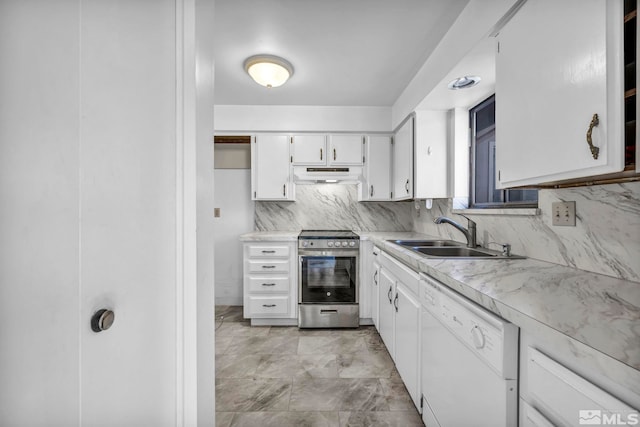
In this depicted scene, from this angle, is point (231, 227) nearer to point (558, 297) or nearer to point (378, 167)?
point (378, 167)

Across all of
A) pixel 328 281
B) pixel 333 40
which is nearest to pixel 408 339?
pixel 328 281

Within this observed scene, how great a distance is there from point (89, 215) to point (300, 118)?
271 cm

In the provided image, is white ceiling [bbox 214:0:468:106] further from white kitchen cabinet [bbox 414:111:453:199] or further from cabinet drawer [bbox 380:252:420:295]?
cabinet drawer [bbox 380:252:420:295]

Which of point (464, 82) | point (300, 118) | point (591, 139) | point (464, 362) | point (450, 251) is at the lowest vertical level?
point (464, 362)

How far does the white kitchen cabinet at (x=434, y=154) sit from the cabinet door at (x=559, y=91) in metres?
1.06

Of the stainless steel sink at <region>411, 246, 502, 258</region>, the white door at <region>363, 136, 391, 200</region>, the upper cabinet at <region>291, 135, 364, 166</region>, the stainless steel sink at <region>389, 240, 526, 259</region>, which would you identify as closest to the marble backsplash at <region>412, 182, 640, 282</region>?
the stainless steel sink at <region>389, 240, 526, 259</region>

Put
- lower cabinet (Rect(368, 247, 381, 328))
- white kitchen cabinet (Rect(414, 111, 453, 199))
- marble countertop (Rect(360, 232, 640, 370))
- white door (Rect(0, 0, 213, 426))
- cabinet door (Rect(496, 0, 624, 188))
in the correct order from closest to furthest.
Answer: white door (Rect(0, 0, 213, 426)), marble countertop (Rect(360, 232, 640, 370)), cabinet door (Rect(496, 0, 624, 188)), white kitchen cabinet (Rect(414, 111, 453, 199)), lower cabinet (Rect(368, 247, 381, 328))

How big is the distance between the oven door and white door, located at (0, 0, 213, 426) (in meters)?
2.01

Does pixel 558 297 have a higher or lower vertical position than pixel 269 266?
higher

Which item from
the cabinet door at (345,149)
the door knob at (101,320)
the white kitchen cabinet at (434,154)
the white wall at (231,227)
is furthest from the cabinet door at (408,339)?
the white wall at (231,227)

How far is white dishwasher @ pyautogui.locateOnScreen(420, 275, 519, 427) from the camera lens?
80cm

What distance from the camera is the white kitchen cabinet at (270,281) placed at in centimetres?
282

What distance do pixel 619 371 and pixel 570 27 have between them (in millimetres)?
1028

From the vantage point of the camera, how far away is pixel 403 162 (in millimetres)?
2711
